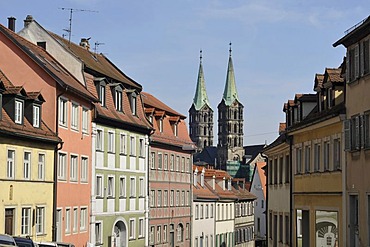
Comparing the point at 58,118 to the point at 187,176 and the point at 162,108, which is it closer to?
the point at 162,108

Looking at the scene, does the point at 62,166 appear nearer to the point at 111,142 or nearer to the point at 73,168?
the point at 73,168

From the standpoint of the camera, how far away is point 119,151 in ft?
184

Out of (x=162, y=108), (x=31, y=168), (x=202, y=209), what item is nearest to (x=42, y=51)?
(x=31, y=168)

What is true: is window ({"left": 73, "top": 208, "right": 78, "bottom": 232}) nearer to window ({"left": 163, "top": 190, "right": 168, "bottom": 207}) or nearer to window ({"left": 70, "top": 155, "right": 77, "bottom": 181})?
window ({"left": 70, "top": 155, "right": 77, "bottom": 181})

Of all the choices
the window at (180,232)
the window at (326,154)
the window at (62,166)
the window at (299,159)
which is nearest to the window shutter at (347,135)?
the window at (326,154)

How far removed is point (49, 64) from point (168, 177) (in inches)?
989

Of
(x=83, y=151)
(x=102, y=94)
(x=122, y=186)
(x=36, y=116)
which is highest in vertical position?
(x=102, y=94)

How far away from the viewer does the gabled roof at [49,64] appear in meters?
44.0

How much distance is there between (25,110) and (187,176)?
36709 millimetres

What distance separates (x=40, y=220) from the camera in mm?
41844

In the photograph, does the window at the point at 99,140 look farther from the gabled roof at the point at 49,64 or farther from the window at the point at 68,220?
the window at the point at 68,220

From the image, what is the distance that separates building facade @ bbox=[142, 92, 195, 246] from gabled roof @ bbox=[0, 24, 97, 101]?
50.7 feet

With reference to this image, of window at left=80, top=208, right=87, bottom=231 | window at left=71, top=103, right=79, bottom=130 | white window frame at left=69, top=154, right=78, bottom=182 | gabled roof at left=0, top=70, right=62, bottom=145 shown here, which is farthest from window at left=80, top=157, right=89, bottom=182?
gabled roof at left=0, top=70, right=62, bottom=145

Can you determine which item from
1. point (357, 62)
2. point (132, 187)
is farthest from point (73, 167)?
point (357, 62)
